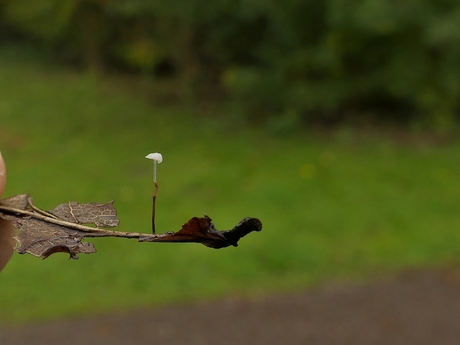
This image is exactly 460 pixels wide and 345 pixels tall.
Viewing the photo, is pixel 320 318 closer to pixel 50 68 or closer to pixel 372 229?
pixel 372 229

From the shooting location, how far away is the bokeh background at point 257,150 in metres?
5.78

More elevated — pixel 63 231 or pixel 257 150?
pixel 257 150

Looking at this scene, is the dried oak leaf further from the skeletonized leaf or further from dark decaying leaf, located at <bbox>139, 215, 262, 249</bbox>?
dark decaying leaf, located at <bbox>139, 215, 262, 249</bbox>

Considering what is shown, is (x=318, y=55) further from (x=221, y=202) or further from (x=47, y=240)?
(x=47, y=240)

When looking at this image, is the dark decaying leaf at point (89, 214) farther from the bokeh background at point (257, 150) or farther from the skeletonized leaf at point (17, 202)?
the bokeh background at point (257, 150)

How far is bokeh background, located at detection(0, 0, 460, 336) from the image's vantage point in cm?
578

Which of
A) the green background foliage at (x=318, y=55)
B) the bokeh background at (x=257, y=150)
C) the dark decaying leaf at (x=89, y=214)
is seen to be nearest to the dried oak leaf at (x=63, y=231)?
the dark decaying leaf at (x=89, y=214)

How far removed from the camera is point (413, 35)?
9.24 m

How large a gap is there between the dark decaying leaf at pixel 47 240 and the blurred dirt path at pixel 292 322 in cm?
389

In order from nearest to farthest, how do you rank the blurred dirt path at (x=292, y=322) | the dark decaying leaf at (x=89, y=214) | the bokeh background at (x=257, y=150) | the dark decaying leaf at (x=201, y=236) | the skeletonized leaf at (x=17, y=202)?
the dark decaying leaf at (x=201, y=236)
the dark decaying leaf at (x=89, y=214)
the skeletonized leaf at (x=17, y=202)
the blurred dirt path at (x=292, y=322)
the bokeh background at (x=257, y=150)

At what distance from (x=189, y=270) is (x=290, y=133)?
480 cm

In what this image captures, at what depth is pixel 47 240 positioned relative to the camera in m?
1.26

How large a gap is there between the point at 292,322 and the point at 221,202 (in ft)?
7.67

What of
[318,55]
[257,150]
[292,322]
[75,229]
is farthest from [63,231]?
[318,55]
